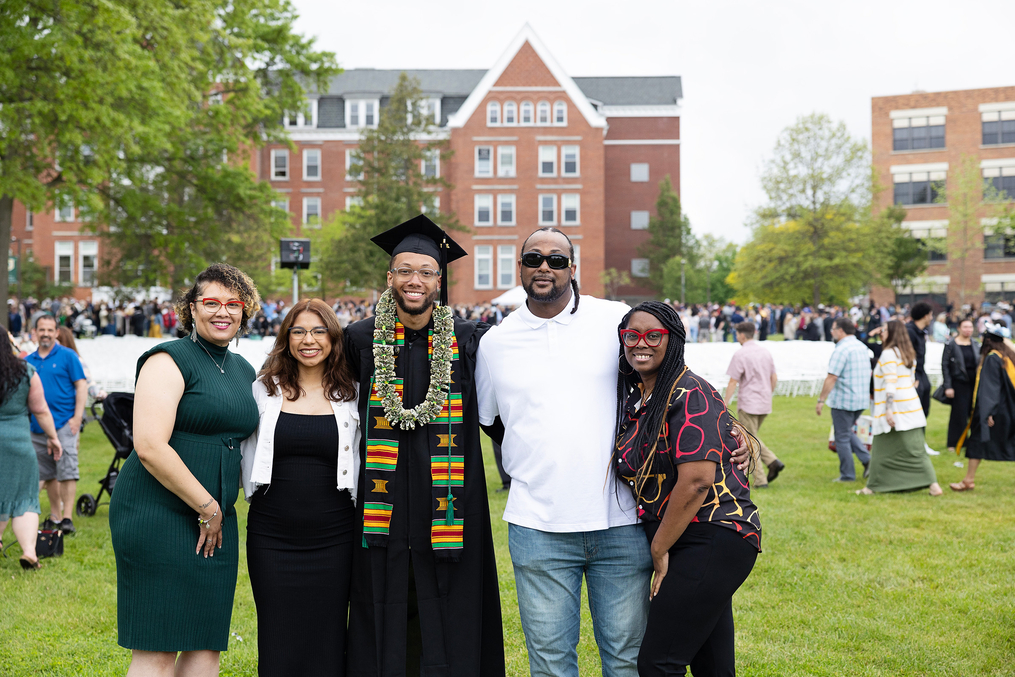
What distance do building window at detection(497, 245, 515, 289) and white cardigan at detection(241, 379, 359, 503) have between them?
155 ft

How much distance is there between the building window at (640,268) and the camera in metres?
56.8

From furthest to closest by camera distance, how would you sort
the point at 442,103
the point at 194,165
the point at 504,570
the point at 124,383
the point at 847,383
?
1. the point at 442,103
2. the point at 194,165
3. the point at 124,383
4. the point at 847,383
5. the point at 504,570

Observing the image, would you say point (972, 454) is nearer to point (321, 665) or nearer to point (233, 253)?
point (321, 665)

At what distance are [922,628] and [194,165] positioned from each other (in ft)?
65.1

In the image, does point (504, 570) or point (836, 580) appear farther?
point (504, 570)

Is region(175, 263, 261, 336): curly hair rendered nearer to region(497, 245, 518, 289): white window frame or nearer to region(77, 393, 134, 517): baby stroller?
region(77, 393, 134, 517): baby stroller

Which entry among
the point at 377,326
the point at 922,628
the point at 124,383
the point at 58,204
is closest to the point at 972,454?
the point at 922,628

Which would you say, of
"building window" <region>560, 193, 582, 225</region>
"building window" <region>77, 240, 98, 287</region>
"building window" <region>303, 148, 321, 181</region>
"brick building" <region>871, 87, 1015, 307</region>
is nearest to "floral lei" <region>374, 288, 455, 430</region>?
"building window" <region>560, 193, 582, 225</region>

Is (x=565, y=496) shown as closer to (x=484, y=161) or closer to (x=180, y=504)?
(x=180, y=504)

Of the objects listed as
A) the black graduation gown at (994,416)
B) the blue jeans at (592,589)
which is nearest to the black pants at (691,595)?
the blue jeans at (592,589)

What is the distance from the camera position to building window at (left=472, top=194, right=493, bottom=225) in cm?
5128

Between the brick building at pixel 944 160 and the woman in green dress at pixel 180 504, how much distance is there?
51.8m

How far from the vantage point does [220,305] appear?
12.0 ft

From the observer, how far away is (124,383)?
53.6 ft
